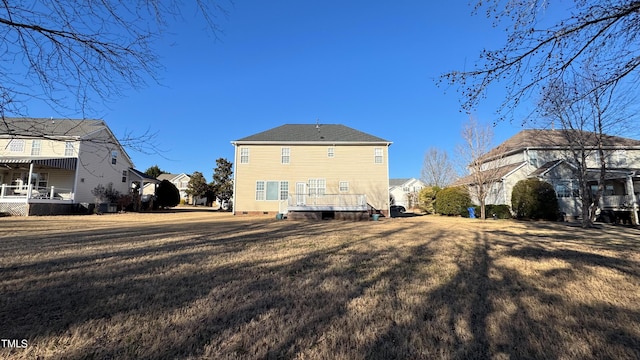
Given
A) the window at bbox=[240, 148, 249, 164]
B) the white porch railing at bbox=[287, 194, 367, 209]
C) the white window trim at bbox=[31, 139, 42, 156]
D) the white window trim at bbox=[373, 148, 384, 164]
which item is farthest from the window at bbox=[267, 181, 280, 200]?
the white window trim at bbox=[31, 139, 42, 156]

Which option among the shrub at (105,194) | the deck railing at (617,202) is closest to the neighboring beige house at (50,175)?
the shrub at (105,194)

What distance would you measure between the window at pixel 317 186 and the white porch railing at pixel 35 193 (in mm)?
16957

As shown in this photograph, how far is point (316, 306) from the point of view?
3.14m

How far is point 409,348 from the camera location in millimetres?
2311

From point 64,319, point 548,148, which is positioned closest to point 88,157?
point 64,319

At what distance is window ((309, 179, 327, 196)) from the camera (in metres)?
20.5

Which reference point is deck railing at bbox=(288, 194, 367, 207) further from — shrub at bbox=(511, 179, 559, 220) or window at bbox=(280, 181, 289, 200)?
shrub at bbox=(511, 179, 559, 220)

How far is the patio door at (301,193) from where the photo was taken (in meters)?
18.8

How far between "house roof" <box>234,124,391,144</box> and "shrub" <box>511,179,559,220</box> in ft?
32.1

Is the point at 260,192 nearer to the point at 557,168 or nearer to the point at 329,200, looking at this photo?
the point at 329,200

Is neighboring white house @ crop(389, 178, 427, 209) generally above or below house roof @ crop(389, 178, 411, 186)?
below

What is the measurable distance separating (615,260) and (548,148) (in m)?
21.5

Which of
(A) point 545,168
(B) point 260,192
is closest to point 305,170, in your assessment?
(B) point 260,192

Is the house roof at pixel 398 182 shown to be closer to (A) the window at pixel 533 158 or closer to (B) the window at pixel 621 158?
(A) the window at pixel 533 158
